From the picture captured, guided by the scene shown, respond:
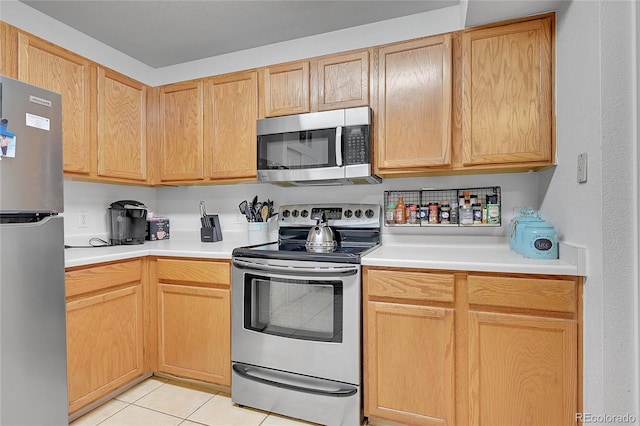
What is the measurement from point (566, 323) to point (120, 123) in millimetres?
2775

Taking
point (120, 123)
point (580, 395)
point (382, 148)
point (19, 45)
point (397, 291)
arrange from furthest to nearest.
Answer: point (120, 123) → point (382, 148) → point (19, 45) → point (397, 291) → point (580, 395)

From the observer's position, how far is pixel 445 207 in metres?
2.10

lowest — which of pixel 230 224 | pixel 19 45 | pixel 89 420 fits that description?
pixel 89 420

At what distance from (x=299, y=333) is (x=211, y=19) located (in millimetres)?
1999

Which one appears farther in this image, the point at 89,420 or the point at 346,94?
the point at 346,94

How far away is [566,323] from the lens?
136 centimetres

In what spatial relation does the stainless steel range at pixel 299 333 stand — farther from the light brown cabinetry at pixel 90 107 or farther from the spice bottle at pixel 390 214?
the light brown cabinetry at pixel 90 107

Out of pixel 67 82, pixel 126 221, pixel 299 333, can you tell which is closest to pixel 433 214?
pixel 299 333

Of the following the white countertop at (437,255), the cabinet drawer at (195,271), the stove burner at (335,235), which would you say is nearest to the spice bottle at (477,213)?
the white countertop at (437,255)

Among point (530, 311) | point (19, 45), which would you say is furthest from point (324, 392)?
point (19, 45)

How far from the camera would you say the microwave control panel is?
6.32 feet

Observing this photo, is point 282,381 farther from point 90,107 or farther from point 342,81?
point 90,107

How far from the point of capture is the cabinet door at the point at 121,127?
219 centimetres

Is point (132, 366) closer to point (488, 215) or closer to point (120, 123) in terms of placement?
point (120, 123)
